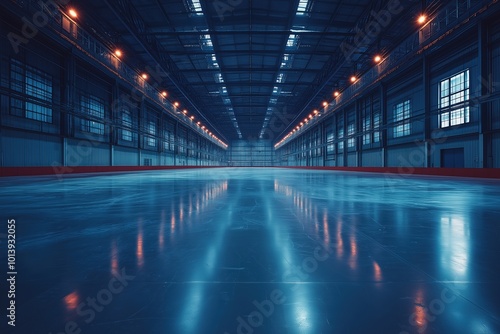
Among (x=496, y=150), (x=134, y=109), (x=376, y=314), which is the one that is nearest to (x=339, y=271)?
(x=376, y=314)

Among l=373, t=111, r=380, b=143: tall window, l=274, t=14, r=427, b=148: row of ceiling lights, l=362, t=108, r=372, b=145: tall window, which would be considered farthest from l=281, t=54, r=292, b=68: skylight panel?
l=373, t=111, r=380, b=143: tall window

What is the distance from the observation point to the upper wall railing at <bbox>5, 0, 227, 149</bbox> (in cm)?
1341

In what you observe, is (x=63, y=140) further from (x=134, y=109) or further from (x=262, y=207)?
(x=262, y=207)

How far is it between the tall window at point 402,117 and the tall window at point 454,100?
264cm

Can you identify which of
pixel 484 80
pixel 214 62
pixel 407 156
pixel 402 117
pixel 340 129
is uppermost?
pixel 214 62

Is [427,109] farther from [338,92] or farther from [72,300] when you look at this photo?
[72,300]

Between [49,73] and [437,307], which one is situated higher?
[49,73]

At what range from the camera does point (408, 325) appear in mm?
1159

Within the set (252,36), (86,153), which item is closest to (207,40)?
(252,36)

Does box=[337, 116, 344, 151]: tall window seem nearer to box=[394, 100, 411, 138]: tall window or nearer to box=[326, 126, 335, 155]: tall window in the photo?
box=[326, 126, 335, 155]: tall window

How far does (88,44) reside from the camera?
56.9ft

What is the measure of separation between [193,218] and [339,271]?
84.6 inches

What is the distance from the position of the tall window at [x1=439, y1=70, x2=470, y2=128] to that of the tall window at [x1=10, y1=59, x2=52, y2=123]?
80.1 feet

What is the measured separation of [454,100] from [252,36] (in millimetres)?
15036
